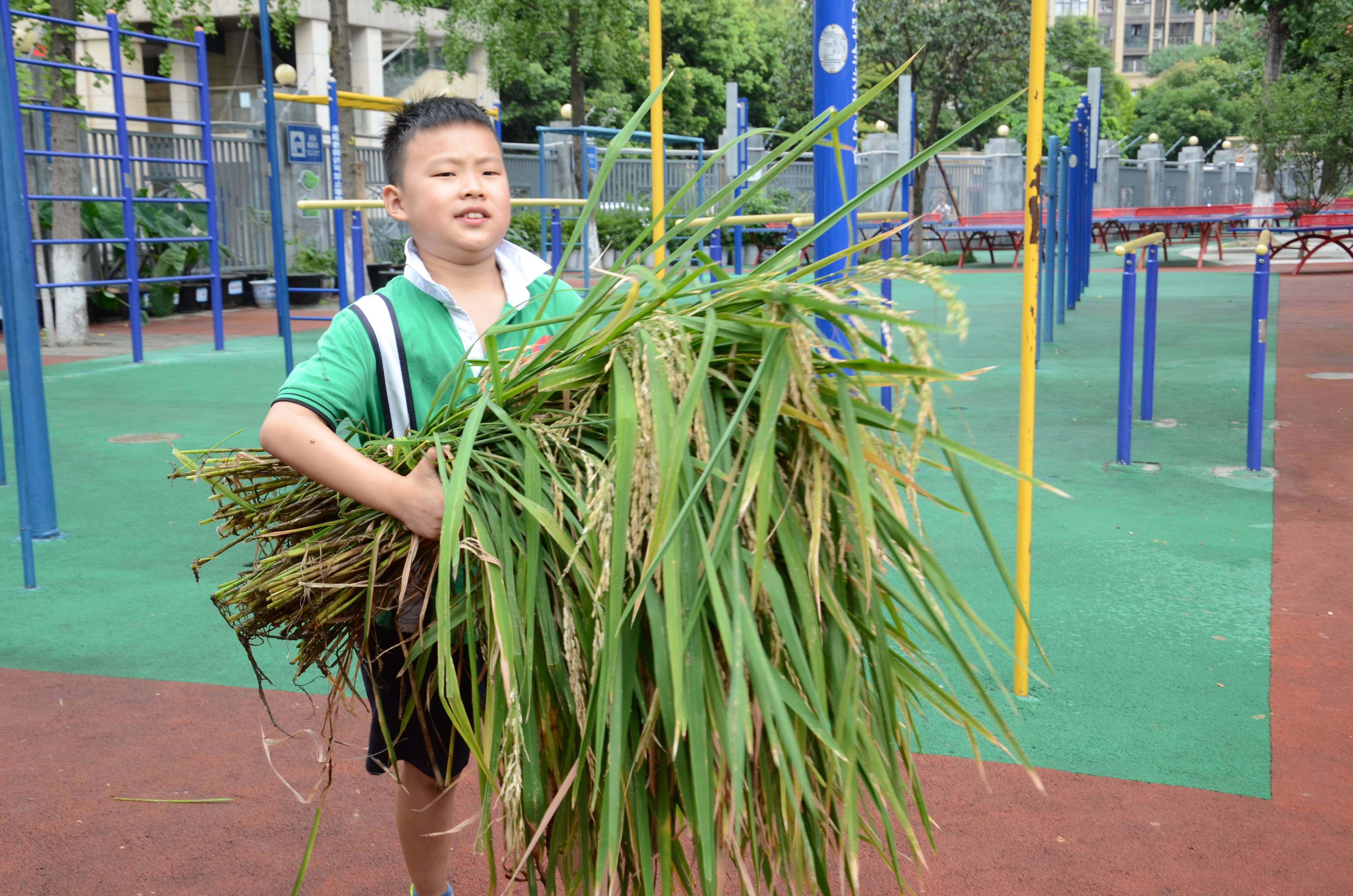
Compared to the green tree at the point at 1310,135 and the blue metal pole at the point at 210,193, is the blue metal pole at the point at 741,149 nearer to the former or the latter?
the blue metal pole at the point at 210,193

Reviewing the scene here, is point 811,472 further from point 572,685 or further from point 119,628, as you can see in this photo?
point 119,628

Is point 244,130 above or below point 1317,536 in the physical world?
above

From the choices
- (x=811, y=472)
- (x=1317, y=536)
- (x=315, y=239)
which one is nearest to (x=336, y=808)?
(x=811, y=472)

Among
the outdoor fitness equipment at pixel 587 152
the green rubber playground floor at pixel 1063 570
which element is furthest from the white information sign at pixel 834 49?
the outdoor fitness equipment at pixel 587 152

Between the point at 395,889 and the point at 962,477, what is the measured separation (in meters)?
1.52

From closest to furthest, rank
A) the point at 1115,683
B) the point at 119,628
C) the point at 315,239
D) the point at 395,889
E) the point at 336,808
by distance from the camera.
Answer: the point at 395,889
the point at 336,808
the point at 1115,683
the point at 119,628
the point at 315,239

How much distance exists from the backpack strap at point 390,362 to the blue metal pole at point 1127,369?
14.3 ft

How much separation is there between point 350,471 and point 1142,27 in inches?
5045

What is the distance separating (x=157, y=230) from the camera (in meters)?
13.1

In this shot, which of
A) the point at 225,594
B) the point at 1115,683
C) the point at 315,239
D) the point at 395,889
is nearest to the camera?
the point at 225,594

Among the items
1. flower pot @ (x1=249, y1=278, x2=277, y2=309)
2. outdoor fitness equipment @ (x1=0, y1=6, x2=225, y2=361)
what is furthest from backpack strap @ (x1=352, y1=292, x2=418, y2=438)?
flower pot @ (x1=249, y1=278, x2=277, y2=309)

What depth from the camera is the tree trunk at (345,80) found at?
43.4 feet

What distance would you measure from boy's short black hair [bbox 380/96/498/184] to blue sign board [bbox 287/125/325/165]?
33.7ft

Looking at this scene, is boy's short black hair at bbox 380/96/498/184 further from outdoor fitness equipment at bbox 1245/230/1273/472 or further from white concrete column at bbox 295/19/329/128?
white concrete column at bbox 295/19/329/128
